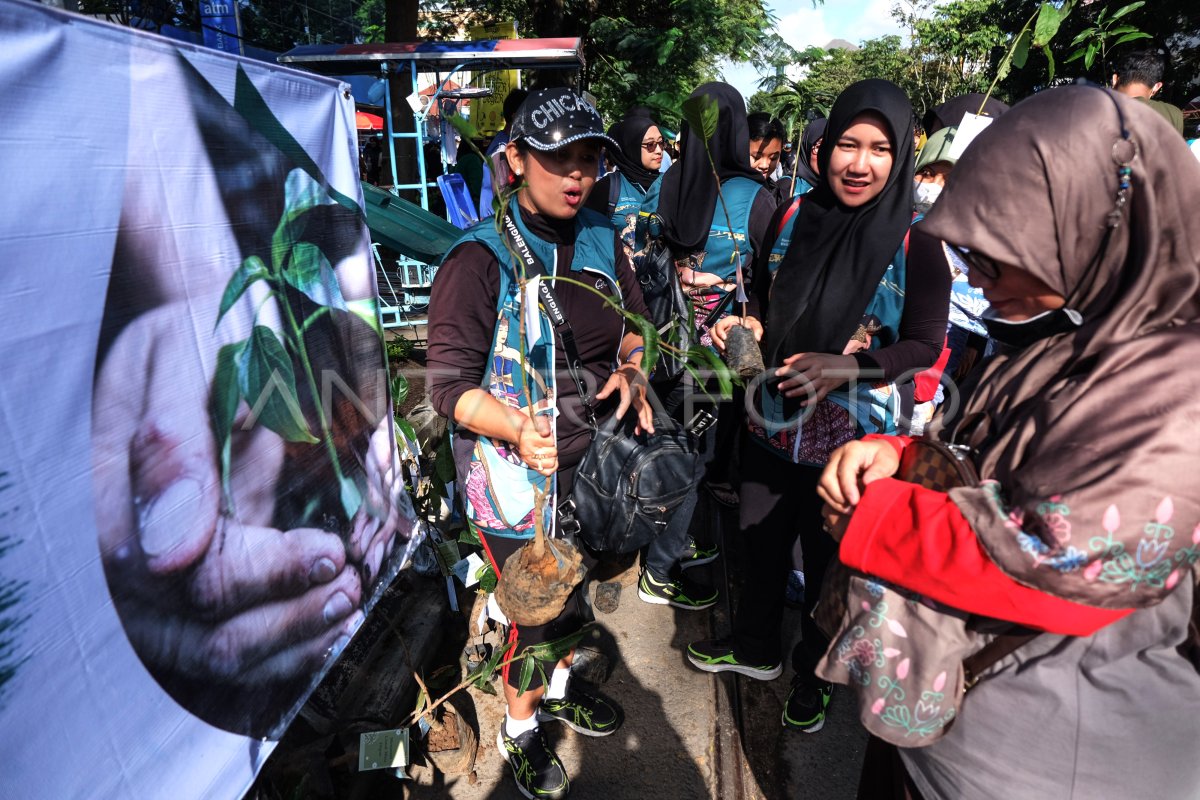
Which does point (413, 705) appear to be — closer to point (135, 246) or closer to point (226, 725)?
point (226, 725)

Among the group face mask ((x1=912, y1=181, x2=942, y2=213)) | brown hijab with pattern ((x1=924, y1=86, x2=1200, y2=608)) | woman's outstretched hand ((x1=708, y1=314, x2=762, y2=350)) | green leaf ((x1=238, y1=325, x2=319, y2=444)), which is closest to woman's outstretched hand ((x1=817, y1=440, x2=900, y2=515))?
brown hijab with pattern ((x1=924, y1=86, x2=1200, y2=608))

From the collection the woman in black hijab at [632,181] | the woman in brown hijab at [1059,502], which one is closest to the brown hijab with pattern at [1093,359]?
the woman in brown hijab at [1059,502]

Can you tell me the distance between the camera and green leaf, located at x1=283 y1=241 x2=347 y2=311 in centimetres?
147

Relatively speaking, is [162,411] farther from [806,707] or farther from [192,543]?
[806,707]

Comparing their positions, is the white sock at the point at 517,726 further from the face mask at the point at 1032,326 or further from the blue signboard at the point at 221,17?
the blue signboard at the point at 221,17

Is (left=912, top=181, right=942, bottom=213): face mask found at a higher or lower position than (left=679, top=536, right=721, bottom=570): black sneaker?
higher

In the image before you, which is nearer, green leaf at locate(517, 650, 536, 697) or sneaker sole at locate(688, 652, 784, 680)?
green leaf at locate(517, 650, 536, 697)

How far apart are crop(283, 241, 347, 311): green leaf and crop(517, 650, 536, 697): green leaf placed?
109 cm

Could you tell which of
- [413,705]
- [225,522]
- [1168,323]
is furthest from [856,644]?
[413,705]

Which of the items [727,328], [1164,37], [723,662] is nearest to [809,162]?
[727,328]

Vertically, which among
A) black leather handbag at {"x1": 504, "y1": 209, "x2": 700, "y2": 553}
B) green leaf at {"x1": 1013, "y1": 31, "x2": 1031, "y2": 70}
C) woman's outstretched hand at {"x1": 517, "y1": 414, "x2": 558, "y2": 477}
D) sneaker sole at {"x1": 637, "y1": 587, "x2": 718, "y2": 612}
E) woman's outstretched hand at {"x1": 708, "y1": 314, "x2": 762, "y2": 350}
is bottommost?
sneaker sole at {"x1": 637, "y1": 587, "x2": 718, "y2": 612}

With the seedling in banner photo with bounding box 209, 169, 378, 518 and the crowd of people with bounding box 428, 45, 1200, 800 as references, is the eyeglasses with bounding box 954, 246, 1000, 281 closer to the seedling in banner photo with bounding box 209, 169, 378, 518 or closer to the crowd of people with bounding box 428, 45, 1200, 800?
the crowd of people with bounding box 428, 45, 1200, 800

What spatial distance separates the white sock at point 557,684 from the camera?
2.27m

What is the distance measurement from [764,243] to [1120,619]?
1607 mm
